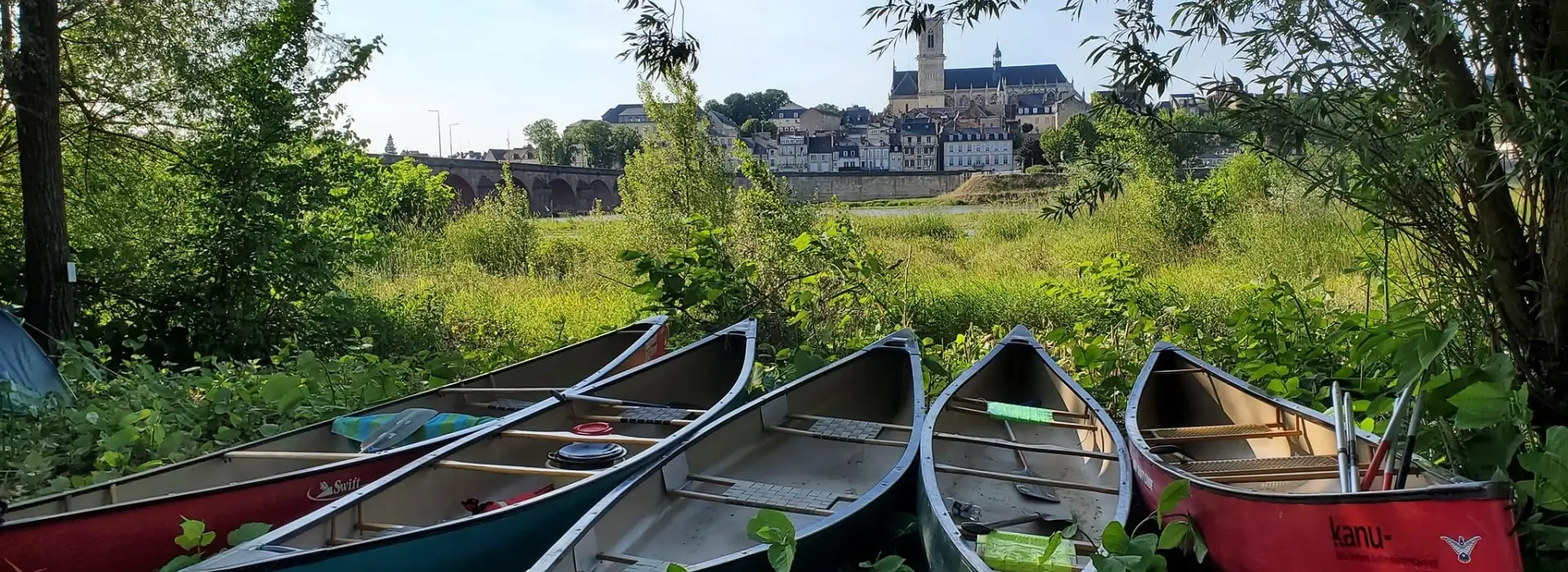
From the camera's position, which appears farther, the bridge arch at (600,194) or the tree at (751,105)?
the tree at (751,105)

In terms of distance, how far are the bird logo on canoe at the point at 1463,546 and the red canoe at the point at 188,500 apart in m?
3.42

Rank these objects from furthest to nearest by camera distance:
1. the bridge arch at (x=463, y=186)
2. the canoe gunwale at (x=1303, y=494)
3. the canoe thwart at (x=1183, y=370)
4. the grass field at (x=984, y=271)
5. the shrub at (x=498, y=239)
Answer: the bridge arch at (x=463, y=186) → the shrub at (x=498, y=239) → the grass field at (x=984, y=271) → the canoe thwart at (x=1183, y=370) → the canoe gunwale at (x=1303, y=494)

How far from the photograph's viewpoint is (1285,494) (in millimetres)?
2635

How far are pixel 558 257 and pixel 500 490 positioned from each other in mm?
14257

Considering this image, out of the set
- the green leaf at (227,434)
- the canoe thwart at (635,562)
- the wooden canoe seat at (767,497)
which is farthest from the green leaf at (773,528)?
the green leaf at (227,434)

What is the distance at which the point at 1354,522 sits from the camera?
2432mm


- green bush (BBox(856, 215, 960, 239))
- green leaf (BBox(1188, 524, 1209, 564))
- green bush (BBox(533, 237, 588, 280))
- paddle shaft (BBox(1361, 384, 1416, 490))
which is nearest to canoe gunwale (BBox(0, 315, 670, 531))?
green leaf (BBox(1188, 524, 1209, 564))

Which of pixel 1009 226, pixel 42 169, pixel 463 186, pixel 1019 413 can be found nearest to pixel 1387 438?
pixel 1019 413

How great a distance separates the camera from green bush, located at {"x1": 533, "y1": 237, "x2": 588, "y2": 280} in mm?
16697

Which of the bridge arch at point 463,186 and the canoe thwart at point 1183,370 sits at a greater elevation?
the bridge arch at point 463,186


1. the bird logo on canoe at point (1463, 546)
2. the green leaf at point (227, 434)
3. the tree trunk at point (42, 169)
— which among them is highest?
the tree trunk at point (42, 169)

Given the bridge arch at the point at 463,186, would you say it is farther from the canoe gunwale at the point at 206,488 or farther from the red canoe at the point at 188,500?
the red canoe at the point at 188,500

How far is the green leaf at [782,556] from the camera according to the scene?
2.60 m

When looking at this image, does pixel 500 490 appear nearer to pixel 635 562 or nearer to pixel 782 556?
pixel 635 562
